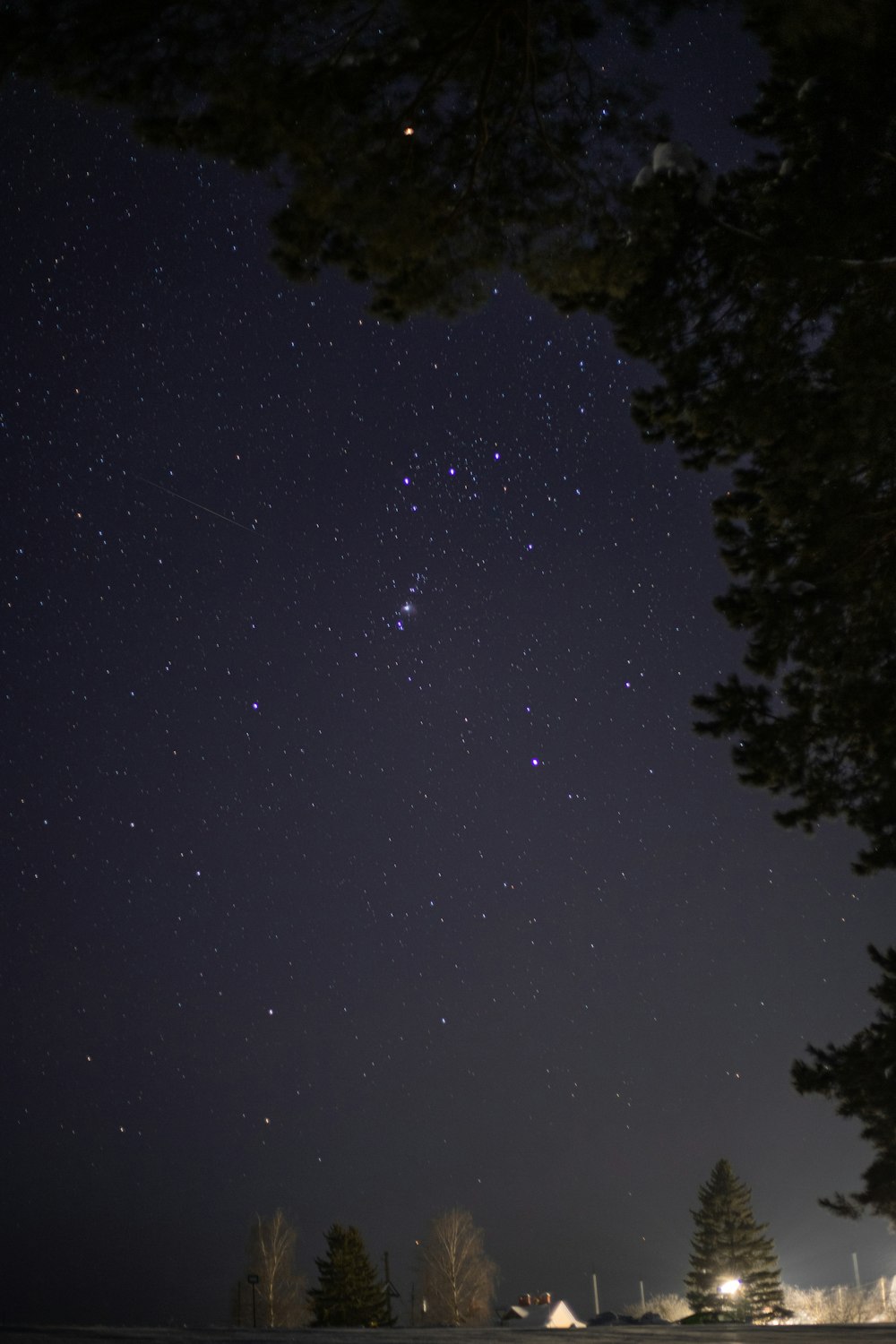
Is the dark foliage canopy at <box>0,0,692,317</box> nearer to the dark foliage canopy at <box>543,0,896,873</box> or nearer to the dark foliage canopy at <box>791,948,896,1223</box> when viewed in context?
the dark foliage canopy at <box>543,0,896,873</box>

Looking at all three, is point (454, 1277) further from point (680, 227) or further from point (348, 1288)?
point (680, 227)

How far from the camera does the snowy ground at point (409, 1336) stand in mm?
6030

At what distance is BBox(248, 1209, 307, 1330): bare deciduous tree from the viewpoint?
1759 inches

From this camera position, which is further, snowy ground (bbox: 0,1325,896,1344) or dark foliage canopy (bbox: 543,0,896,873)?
dark foliage canopy (bbox: 543,0,896,873)

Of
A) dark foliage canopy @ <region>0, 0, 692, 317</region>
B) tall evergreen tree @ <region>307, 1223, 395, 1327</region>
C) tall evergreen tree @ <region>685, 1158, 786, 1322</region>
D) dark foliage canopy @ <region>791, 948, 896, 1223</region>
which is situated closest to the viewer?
dark foliage canopy @ <region>0, 0, 692, 317</region>

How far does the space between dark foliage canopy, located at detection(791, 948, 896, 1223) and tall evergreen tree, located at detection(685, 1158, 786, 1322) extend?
3982cm

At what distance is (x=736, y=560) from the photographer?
8938mm

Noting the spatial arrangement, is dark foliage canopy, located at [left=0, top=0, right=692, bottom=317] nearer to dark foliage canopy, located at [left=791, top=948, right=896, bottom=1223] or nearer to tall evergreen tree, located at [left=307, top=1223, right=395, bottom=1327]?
dark foliage canopy, located at [left=791, top=948, right=896, bottom=1223]

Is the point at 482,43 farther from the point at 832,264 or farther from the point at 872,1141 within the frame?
the point at 872,1141

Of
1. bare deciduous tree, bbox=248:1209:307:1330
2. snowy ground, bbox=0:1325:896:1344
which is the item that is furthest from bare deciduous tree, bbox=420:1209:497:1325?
snowy ground, bbox=0:1325:896:1344

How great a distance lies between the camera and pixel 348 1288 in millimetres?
37906

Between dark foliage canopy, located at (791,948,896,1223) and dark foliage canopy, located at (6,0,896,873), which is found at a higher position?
dark foliage canopy, located at (6,0,896,873)

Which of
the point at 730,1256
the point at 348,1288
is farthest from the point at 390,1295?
the point at 730,1256

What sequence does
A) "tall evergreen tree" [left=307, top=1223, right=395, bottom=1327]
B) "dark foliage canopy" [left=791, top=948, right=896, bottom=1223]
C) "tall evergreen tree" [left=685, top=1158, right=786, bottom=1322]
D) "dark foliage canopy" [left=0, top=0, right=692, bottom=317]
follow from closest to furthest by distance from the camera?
A: "dark foliage canopy" [left=0, top=0, right=692, bottom=317] < "dark foliage canopy" [left=791, top=948, right=896, bottom=1223] < "tall evergreen tree" [left=307, top=1223, right=395, bottom=1327] < "tall evergreen tree" [left=685, top=1158, right=786, bottom=1322]
